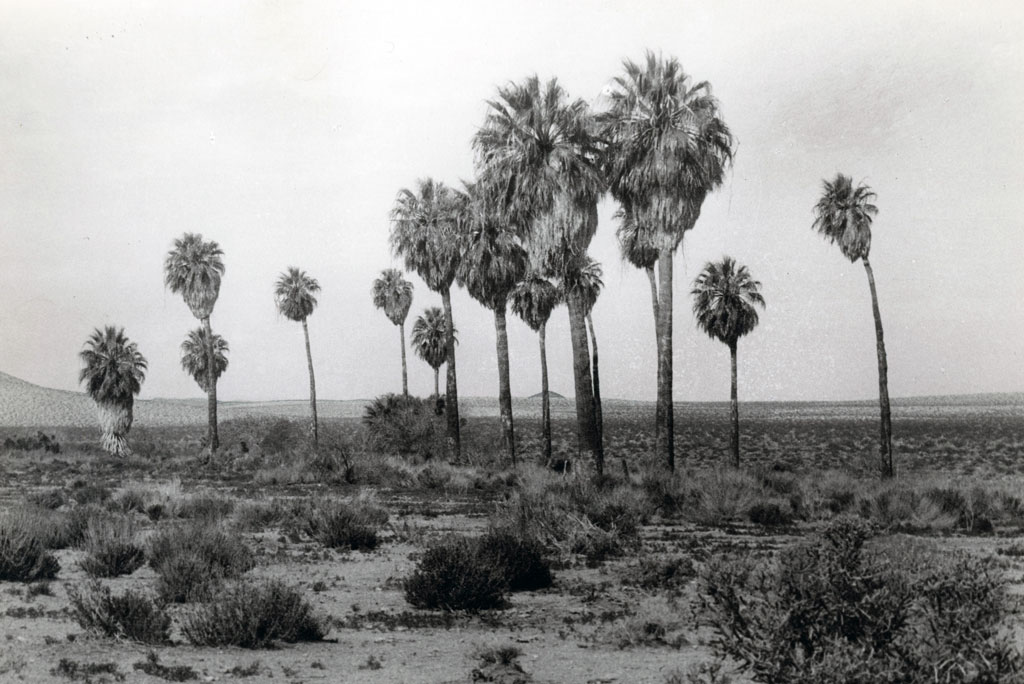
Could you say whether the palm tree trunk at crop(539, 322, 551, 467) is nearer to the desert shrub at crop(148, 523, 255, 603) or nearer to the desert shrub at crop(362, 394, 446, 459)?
the desert shrub at crop(362, 394, 446, 459)

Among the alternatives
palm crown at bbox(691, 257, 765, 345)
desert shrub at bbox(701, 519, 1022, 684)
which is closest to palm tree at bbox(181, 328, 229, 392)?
palm crown at bbox(691, 257, 765, 345)

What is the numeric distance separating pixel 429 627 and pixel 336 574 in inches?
158

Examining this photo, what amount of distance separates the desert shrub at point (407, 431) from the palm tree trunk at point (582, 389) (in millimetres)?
17130

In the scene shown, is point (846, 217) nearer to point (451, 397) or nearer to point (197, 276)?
point (451, 397)

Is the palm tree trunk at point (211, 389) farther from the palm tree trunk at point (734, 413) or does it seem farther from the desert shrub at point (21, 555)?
the desert shrub at point (21, 555)

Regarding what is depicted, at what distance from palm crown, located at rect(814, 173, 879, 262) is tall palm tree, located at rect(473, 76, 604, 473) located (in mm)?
14207

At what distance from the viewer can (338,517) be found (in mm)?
17531

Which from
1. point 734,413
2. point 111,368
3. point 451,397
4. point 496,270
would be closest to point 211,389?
point 111,368

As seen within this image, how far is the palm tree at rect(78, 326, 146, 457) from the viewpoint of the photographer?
50250 mm

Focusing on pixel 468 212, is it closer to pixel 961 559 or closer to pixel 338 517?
pixel 338 517

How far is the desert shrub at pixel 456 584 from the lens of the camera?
1162cm

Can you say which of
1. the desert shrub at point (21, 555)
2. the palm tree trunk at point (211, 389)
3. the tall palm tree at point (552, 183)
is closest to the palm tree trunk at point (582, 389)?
the tall palm tree at point (552, 183)

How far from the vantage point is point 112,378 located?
165 feet

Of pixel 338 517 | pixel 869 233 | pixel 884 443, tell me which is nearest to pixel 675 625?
pixel 338 517
